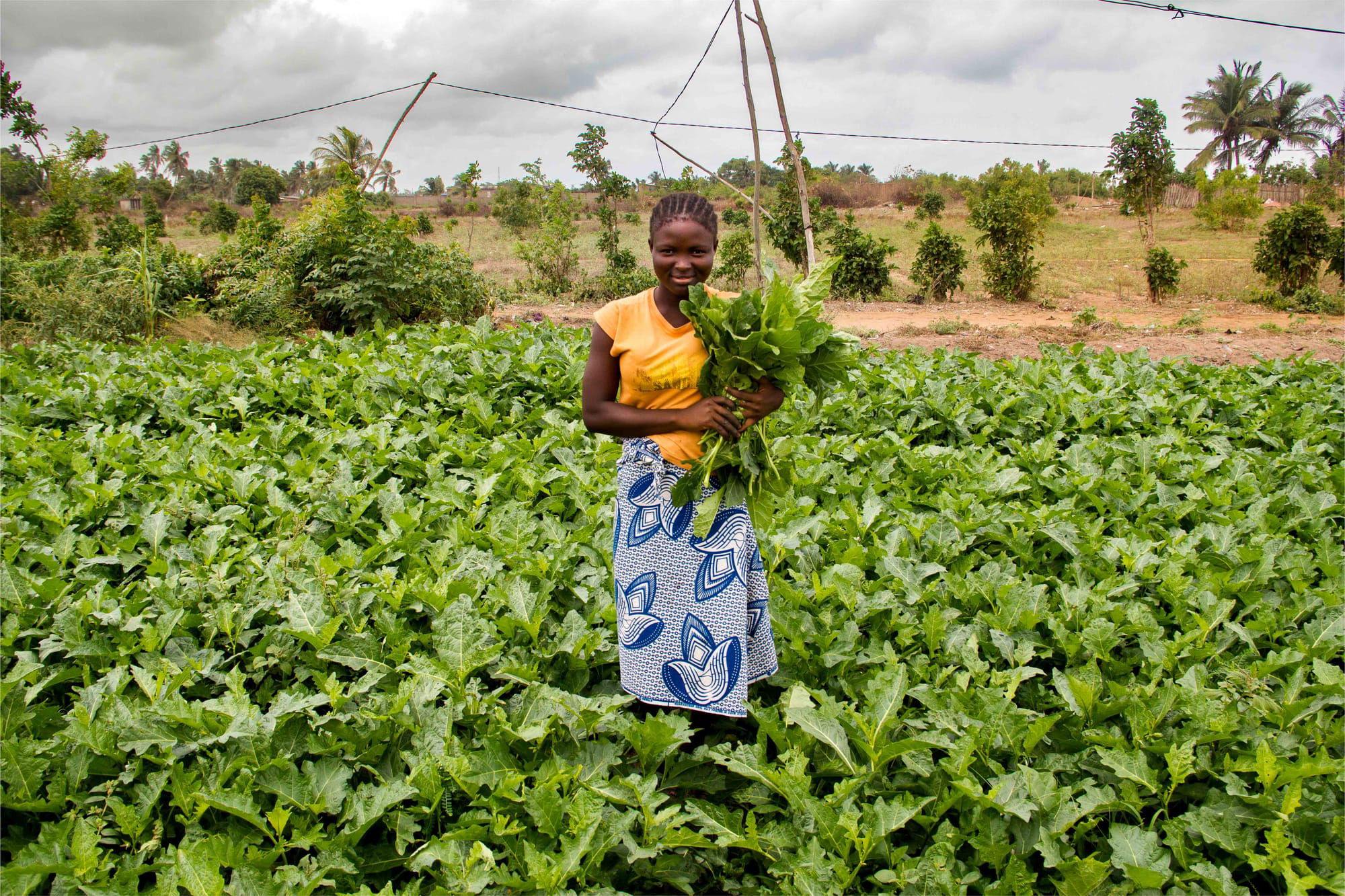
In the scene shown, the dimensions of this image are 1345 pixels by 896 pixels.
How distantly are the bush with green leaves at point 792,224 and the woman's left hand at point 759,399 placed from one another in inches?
631

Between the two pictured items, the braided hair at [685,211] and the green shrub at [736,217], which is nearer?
the braided hair at [685,211]

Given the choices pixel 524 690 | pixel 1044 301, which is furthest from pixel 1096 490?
pixel 1044 301

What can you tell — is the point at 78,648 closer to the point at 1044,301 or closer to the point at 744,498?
the point at 744,498

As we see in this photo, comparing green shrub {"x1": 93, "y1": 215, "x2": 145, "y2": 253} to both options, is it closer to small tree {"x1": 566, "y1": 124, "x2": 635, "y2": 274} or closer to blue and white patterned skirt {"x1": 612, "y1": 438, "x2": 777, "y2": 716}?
small tree {"x1": 566, "y1": 124, "x2": 635, "y2": 274}

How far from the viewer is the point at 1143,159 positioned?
20.6 m

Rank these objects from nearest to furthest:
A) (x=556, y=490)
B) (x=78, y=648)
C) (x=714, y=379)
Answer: (x=714, y=379), (x=78, y=648), (x=556, y=490)

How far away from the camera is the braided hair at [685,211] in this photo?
2.21 meters

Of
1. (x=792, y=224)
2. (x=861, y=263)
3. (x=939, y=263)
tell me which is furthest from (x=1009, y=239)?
(x=792, y=224)

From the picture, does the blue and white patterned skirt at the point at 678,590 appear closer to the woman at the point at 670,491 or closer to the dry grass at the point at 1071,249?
the woman at the point at 670,491

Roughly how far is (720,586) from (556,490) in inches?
79.9

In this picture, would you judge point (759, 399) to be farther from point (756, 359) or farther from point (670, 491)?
point (670, 491)

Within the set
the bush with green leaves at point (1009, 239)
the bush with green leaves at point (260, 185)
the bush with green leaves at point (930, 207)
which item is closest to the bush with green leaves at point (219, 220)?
the bush with green leaves at point (260, 185)

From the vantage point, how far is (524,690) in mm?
2613

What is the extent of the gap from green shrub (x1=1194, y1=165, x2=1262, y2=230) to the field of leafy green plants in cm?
2537
